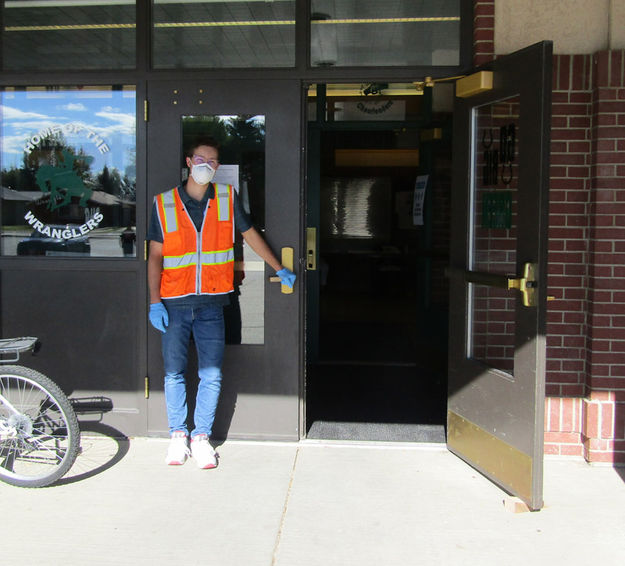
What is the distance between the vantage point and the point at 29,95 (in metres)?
5.00

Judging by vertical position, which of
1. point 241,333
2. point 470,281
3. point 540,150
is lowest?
point 241,333

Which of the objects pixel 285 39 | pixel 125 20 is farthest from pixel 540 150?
pixel 125 20

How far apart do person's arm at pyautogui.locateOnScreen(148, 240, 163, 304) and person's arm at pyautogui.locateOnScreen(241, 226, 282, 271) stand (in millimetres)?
547

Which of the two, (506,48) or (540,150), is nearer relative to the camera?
(540,150)

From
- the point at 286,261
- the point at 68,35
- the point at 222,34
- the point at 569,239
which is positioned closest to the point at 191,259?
the point at 286,261

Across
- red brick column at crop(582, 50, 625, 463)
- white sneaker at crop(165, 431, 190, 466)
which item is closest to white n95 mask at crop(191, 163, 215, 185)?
white sneaker at crop(165, 431, 190, 466)

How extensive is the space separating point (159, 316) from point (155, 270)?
0.29 meters

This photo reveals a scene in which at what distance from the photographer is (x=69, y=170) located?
497 cm

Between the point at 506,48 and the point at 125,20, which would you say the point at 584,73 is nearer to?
the point at 506,48

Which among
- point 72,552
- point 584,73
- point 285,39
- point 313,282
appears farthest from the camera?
point 313,282

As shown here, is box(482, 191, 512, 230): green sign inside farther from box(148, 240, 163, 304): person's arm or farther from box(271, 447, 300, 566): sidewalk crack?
box(148, 240, 163, 304): person's arm

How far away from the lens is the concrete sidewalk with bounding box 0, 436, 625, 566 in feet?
11.1

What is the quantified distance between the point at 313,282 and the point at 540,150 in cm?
386

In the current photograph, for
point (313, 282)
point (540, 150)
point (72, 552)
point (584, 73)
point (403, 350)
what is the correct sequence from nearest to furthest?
1. point (72, 552)
2. point (540, 150)
3. point (584, 73)
4. point (313, 282)
5. point (403, 350)
